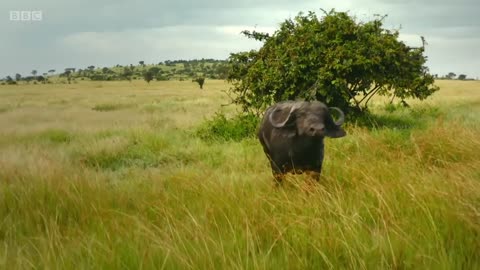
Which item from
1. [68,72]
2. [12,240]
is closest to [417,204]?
[12,240]

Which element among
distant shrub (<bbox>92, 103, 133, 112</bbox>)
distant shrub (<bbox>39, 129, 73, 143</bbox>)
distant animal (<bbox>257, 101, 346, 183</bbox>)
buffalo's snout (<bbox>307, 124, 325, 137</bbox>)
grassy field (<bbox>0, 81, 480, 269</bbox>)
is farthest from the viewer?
distant shrub (<bbox>92, 103, 133, 112</bbox>)

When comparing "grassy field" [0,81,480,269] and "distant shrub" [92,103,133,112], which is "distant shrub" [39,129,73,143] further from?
"distant shrub" [92,103,133,112]

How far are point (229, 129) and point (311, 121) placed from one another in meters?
7.57

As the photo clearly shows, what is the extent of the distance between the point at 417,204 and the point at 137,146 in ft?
27.4

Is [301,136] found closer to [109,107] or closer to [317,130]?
[317,130]

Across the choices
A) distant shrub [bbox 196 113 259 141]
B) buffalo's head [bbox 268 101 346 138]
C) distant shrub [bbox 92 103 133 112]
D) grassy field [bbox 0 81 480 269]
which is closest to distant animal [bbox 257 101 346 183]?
buffalo's head [bbox 268 101 346 138]

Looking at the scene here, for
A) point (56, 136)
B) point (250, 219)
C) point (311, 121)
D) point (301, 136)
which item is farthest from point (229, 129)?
point (250, 219)

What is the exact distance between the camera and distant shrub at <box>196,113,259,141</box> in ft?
42.1

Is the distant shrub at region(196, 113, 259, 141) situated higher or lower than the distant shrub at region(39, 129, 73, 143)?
higher

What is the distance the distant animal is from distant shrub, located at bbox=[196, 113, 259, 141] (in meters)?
6.32

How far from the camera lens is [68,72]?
11988 centimetres

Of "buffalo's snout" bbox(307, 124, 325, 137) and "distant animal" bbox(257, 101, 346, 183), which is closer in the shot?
"buffalo's snout" bbox(307, 124, 325, 137)

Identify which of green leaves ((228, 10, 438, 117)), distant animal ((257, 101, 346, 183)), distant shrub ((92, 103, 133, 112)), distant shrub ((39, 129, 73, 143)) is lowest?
distant shrub ((92, 103, 133, 112))

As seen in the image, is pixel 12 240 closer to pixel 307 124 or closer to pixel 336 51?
pixel 307 124
